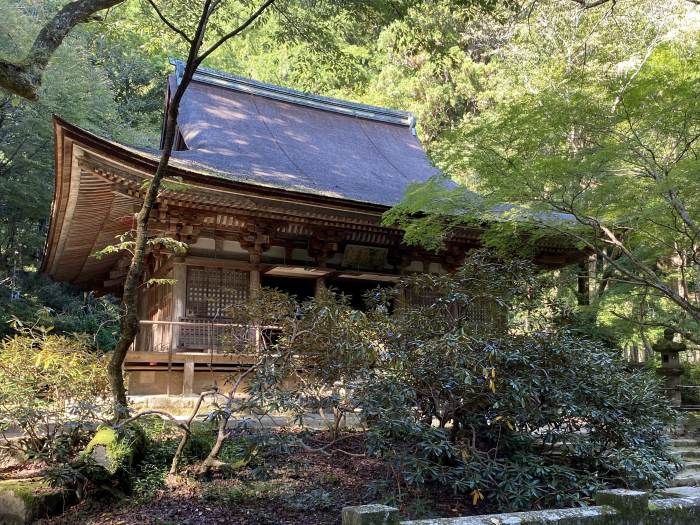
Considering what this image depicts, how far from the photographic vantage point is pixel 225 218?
9289 mm

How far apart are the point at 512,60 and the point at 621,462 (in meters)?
14.1

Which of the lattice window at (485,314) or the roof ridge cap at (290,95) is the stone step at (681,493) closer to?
the lattice window at (485,314)

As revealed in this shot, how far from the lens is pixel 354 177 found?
11.9 meters

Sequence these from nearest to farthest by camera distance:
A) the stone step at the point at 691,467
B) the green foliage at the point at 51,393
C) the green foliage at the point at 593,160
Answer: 1. the green foliage at the point at 51,393
2. the stone step at the point at 691,467
3. the green foliage at the point at 593,160

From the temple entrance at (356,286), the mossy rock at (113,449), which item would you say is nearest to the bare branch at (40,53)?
the mossy rock at (113,449)

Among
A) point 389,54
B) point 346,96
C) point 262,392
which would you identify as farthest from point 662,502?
point 346,96

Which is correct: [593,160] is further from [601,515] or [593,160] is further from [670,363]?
[670,363]

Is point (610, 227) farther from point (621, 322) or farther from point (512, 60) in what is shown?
point (512, 60)

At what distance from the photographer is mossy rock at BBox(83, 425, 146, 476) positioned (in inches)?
182

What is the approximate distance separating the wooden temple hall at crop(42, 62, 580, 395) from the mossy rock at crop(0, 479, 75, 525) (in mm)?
2336

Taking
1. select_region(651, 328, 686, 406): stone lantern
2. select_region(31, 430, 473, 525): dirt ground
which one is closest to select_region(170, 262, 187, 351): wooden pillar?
select_region(31, 430, 473, 525): dirt ground

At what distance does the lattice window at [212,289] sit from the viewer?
373 inches

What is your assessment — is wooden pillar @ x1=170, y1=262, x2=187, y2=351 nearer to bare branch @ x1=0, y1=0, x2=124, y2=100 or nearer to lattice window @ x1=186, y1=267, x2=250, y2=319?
lattice window @ x1=186, y1=267, x2=250, y2=319

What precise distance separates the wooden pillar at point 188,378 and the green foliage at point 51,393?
2705 mm
